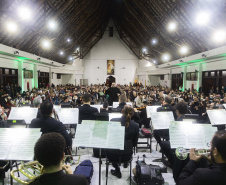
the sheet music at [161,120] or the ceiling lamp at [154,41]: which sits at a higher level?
the ceiling lamp at [154,41]

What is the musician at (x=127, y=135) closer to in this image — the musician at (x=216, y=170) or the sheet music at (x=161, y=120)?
the sheet music at (x=161, y=120)

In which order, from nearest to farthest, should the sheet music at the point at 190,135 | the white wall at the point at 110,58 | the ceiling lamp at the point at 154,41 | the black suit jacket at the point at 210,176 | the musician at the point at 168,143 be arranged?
the black suit jacket at the point at 210,176 → the sheet music at the point at 190,135 → the musician at the point at 168,143 → the ceiling lamp at the point at 154,41 → the white wall at the point at 110,58

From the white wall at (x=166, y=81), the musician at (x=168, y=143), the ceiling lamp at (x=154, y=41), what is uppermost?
the ceiling lamp at (x=154, y=41)

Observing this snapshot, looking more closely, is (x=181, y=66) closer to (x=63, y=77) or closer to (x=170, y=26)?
(x=170, y=26)

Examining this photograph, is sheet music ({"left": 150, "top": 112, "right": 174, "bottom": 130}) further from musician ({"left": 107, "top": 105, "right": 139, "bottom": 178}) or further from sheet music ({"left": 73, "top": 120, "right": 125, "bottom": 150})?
sheet music ({"left": 73, "top": 120, "right": 125, "bottom": 150})

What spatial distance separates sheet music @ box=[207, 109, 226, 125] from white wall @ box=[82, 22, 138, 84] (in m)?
24.2

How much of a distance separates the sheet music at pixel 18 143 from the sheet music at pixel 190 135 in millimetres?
2253

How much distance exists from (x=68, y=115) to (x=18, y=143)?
2.21 m

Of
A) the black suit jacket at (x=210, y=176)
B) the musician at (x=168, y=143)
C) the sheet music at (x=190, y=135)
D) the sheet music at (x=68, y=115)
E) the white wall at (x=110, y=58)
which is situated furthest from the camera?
the white wall at (x=110, y=58)

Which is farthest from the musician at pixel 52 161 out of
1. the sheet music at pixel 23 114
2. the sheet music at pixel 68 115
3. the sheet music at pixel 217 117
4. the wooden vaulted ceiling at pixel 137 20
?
the wooden vaulted ceiling at pixel 137 20

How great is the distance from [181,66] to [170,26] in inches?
243

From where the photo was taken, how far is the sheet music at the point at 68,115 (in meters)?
4.76

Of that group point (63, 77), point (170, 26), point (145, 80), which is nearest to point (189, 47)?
point (170, 26)

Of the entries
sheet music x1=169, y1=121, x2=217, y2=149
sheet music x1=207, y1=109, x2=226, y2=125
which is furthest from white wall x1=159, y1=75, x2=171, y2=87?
sheet music x1=169, y1=121, x2=217, y2=149
